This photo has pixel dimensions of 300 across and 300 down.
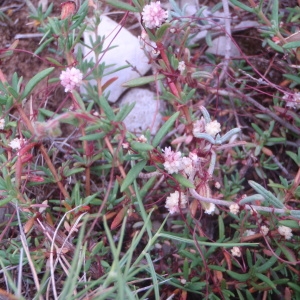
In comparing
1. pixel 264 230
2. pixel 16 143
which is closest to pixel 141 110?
pixel 16 143

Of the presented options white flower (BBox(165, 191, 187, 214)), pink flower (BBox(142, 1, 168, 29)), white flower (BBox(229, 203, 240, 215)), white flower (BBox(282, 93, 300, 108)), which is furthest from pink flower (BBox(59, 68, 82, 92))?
white flower (BBox(282, 93, 300, 108))

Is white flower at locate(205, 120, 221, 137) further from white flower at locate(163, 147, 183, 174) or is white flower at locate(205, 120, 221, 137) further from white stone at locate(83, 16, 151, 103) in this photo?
white stone at locate(83, 16, 151, 103)

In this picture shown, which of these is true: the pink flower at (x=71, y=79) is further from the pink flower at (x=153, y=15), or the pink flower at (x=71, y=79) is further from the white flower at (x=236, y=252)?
the white flower at (x=236, y=252)

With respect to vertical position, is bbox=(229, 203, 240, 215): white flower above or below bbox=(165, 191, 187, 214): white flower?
below

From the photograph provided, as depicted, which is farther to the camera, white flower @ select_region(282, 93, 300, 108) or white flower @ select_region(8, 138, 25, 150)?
white flower @ select_region(282, 93, 300, 108)

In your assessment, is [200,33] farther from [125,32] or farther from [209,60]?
[125,32]

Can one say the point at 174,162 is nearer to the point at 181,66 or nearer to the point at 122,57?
the point at 181,66
